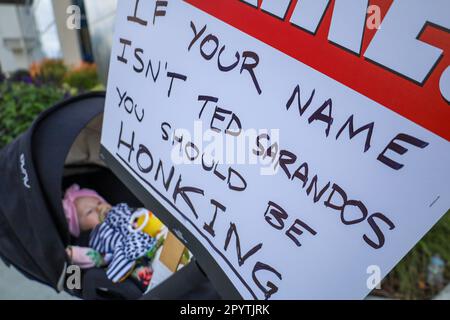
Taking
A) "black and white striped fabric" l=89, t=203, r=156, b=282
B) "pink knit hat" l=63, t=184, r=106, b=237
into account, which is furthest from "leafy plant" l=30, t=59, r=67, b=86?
"black and white striped fabric" l=89, t=203, r=156, b=282

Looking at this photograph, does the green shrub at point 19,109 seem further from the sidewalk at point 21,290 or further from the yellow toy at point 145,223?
the yellow toy at point 145,223

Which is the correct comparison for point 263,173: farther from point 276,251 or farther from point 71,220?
point 71,220

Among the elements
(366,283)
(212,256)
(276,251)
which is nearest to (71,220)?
(212,256)

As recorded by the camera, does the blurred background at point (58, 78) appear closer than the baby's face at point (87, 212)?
No

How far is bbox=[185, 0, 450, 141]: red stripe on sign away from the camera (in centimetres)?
45

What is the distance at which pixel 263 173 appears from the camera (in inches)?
25.6

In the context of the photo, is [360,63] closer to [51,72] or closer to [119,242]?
[119,242]

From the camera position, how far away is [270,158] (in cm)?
63

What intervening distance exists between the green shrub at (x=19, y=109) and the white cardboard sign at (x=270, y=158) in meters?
2.72

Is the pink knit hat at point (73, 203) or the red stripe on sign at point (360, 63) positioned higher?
the red stripe on sign at point (360, 63)

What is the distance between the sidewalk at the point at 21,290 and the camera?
2252 millimetres

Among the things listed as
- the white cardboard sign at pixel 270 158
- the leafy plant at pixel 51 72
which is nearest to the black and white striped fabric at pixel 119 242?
the white cardboard sign at pixel 270 158

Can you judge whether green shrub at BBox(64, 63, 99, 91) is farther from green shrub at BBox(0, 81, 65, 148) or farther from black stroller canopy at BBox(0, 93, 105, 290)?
black stroller canopy at BBox(0, 93, 105, 290)

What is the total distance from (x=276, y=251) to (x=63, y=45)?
1070cm
